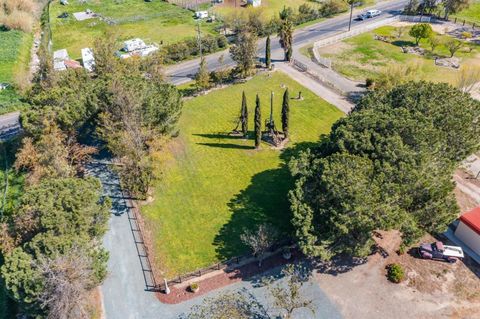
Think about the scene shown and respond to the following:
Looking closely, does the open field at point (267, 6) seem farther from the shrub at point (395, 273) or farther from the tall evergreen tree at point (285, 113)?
the shrub at point (395, 273)

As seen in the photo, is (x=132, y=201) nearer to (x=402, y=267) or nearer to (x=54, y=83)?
(x=54, y=83)

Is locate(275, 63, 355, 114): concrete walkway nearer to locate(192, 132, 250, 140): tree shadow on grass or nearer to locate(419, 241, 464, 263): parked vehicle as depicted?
locate(192, 132, 250, 140): tree shadow on grass

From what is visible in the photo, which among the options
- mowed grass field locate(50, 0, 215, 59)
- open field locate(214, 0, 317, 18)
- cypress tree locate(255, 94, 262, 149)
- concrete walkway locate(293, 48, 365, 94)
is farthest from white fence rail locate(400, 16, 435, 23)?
cypress tree locate(255, 94, 262, 149)

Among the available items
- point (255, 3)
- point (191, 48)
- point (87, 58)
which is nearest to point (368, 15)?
point (255, 3)

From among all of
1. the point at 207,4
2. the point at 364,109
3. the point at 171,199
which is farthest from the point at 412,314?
the point at 207,4

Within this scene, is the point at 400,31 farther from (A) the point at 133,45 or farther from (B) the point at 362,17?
(A) the point at 133,45
